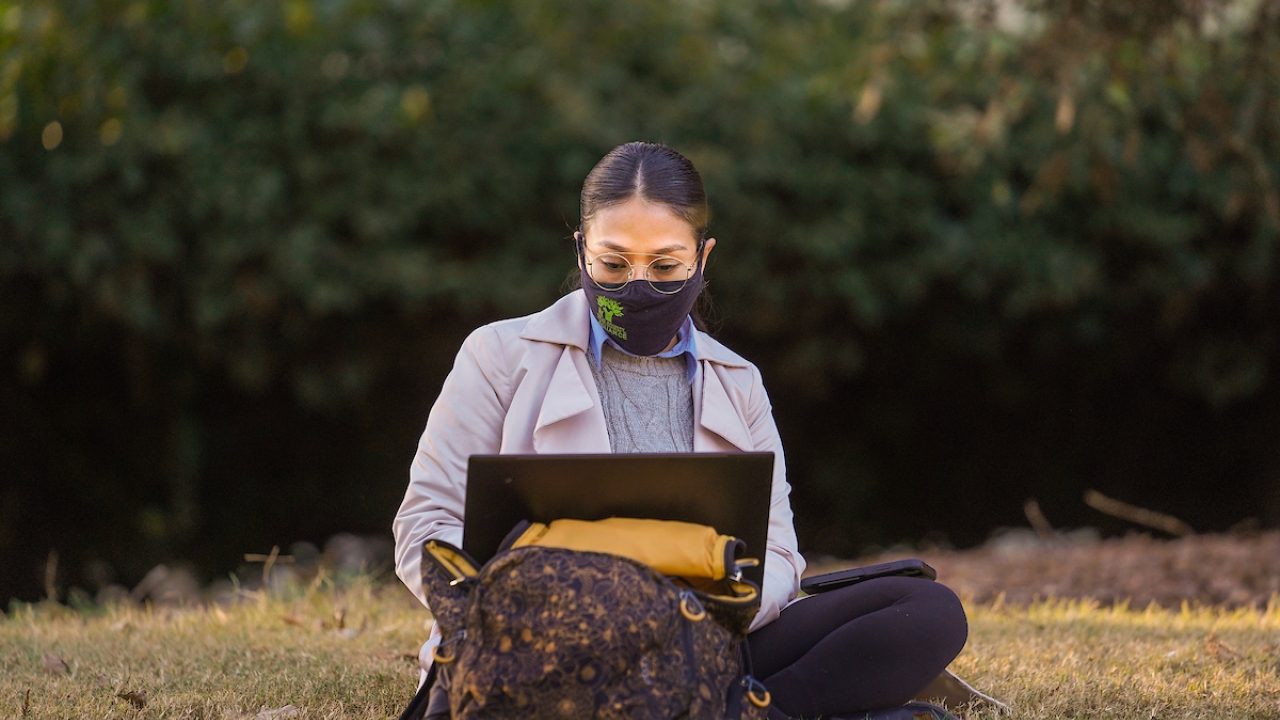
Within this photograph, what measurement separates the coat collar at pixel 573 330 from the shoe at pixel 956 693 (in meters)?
0.95

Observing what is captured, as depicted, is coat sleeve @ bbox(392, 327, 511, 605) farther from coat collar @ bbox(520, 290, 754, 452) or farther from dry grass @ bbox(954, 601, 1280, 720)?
dry grass @ bbox(954, 601, 1280, 720)

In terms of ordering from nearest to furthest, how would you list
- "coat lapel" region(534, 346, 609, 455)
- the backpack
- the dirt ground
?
1. the backpack
2. "coat lapel" region(534, 346, 609, 455)
3. the dirt ground

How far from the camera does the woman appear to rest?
2625mm

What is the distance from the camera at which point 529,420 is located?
2641 millimetres

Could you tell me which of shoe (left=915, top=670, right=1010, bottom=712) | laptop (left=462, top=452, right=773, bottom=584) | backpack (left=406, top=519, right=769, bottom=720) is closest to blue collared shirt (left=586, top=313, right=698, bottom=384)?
laptop (left=462, top=452, right=773, bottom=584)

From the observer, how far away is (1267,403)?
9242mm

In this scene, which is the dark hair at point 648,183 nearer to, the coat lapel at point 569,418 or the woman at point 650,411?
the woman at point 650,411

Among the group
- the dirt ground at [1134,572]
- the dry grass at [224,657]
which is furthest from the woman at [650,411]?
the dirt ground at [1134,572]

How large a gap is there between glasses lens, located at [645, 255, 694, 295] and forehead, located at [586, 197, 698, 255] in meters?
0.02

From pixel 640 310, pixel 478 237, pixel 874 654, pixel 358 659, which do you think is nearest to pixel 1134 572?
pixel 874 654

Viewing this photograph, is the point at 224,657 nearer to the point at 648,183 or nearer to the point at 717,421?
the point at 717,421

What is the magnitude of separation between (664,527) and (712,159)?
5.24m

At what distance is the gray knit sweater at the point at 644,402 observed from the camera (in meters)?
2.75

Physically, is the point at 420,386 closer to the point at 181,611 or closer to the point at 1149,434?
the point at 181,611
